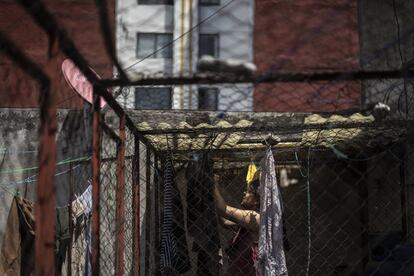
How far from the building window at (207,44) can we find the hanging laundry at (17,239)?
25.1 feet

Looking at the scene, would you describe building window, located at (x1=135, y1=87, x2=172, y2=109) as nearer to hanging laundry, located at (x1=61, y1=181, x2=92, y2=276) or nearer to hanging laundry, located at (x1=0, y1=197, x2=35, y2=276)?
hanging laundry, located at (x1=61, y1=181, x2=92, y2=276)

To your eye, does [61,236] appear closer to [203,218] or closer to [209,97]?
[203,218]

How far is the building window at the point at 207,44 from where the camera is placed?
1277 cm

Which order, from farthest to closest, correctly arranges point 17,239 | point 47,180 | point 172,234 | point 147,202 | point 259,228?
point 172,234 → point 147,202 → point 17,239 → point 259,228 → point 47,180

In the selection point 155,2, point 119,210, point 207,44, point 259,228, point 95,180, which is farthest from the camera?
point 155,2

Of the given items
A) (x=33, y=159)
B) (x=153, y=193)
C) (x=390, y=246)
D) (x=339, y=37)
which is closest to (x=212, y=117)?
(x=153, y=193)

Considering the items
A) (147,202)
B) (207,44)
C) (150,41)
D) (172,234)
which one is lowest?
(172,234)

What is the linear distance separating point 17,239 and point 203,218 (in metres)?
1.85

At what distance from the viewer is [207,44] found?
13.2 m

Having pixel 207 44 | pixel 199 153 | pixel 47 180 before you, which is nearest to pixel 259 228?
pixel 199 153

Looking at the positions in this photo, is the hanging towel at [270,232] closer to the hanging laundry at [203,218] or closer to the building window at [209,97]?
the hanging laundry at [203,218]

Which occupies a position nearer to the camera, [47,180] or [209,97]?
[47,180]

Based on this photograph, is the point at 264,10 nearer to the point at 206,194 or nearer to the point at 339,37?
the point at 339,37

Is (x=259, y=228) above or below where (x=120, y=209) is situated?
below
